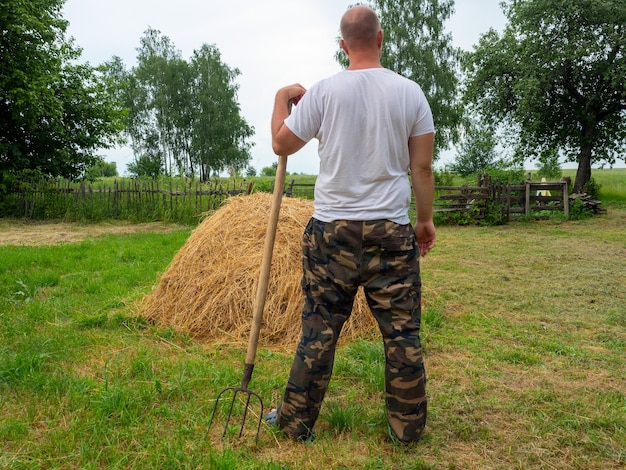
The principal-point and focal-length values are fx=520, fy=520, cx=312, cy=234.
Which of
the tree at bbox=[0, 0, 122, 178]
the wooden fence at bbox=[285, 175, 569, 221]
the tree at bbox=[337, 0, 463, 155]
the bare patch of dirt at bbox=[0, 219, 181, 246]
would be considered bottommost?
the bare patch of dirt at bbox=[0, 219, 181, 246]

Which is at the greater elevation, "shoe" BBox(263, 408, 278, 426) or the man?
the man

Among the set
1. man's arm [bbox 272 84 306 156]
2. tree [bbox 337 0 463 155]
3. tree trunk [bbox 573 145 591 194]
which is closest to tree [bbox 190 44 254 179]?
tree [bbox 337 0 463 155]

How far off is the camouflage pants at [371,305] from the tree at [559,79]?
21.0 m

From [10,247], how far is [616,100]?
75.1 feet

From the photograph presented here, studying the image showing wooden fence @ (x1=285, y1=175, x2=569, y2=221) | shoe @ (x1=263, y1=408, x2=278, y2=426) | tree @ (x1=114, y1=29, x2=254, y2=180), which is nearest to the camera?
shoe @ (x1=263, y1=408, x2=278, y2=426)

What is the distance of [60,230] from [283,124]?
13.8 metres

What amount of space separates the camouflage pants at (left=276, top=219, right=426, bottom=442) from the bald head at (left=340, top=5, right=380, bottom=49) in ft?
2.92

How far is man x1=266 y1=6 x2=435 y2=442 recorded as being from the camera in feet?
8.31

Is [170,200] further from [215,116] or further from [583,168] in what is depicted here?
[215,116]

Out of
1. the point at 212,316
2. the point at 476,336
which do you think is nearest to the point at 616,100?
the point at 476,336

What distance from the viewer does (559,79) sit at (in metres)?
22.1

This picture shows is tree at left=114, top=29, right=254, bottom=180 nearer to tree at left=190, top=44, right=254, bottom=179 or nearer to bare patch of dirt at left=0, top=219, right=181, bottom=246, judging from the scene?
tree at left=190, top=44, right=254, bottom=179

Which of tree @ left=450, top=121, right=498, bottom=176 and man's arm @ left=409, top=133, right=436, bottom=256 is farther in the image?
tree @ left=450, top=121, right=498, bottom=176

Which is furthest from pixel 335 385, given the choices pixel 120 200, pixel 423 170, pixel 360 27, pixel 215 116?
pixel 215 116
